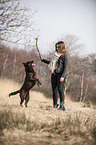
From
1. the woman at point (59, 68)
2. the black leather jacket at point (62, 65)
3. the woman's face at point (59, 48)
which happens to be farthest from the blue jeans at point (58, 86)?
the woman's face at point (59, 48)

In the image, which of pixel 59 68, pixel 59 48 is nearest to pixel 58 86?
pixel 59 68

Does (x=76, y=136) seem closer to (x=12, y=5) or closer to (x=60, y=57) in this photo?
(x=60, y=57)

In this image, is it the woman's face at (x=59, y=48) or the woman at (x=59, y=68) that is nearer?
the woman at (x=59, y=68)

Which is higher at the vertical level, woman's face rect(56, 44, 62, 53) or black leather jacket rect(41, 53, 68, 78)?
woman's face rect(56, 44, 62, 53)

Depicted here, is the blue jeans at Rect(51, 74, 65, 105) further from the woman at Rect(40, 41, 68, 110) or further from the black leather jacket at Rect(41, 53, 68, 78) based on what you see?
the black leather jacket at Rect(41, 53, 68, 78)

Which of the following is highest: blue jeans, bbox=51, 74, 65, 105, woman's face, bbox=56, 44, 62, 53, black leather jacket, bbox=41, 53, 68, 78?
woman's face, bbox=56, 44, 62, 53

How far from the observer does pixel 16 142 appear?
1119 mm

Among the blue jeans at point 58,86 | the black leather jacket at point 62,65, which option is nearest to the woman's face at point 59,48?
the black leather jacket at point 62,65

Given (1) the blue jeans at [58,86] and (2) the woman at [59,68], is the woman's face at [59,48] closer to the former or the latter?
(2) the woman at [59,68]

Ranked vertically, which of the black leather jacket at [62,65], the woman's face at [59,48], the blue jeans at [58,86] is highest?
the woman's face at [59,48]

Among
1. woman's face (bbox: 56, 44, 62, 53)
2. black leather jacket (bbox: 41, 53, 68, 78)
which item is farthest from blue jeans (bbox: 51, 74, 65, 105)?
woman's face (bbox: 56, 44, 62, 53)

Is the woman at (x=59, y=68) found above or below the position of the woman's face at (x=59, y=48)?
below

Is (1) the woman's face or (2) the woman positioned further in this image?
(1) the woman's face

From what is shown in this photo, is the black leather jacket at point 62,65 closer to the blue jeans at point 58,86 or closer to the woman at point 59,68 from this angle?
the woman at point 59,68
